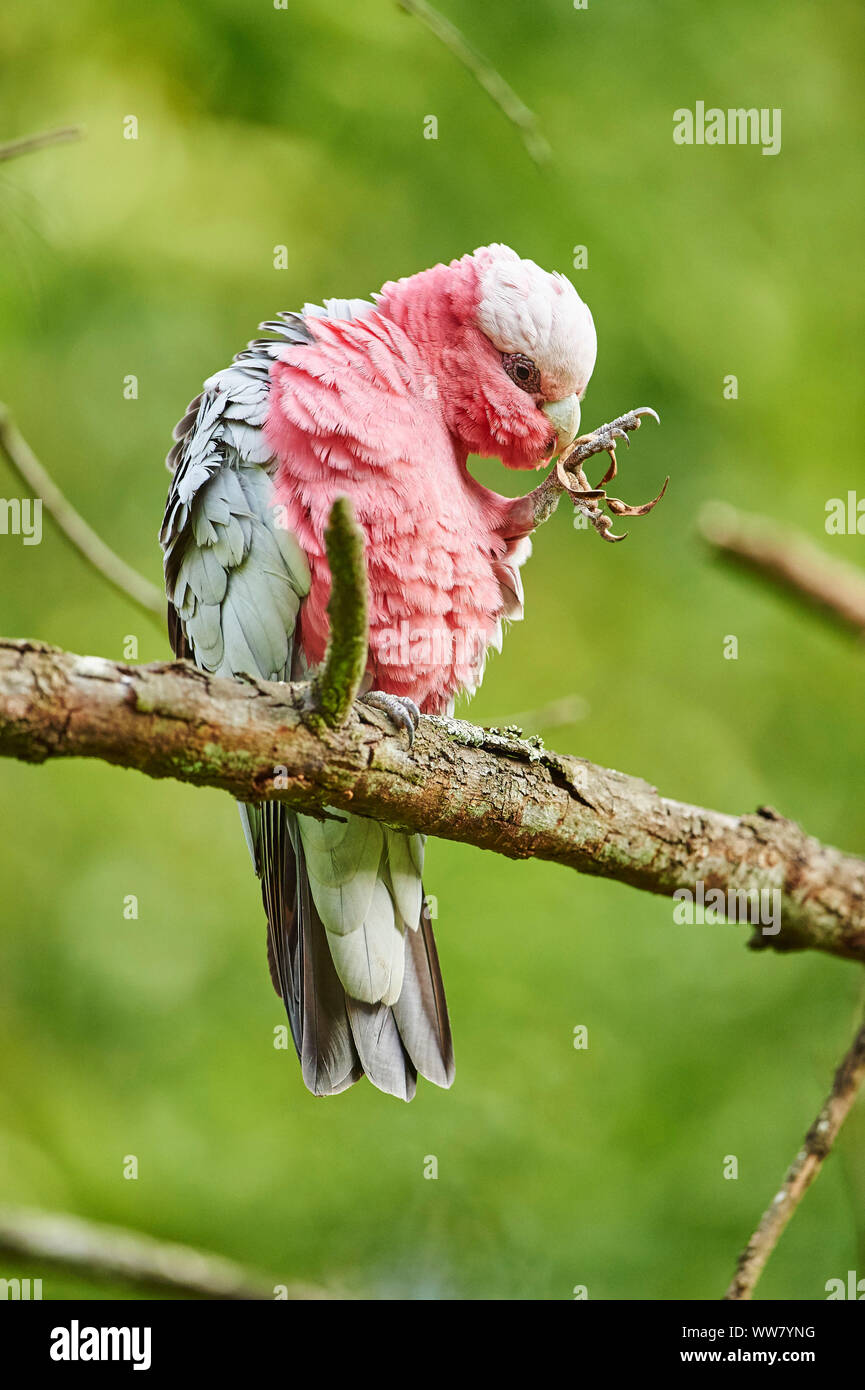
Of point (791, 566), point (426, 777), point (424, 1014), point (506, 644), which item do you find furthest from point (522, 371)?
point (506, 644)

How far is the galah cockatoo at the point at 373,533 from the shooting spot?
127 inches

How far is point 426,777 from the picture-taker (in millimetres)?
2738

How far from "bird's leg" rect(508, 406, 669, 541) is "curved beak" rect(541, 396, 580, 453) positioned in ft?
0.14

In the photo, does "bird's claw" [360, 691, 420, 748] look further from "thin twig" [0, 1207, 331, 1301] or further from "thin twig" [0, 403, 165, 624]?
"thin twig" [0, 1207, 331, 1301]

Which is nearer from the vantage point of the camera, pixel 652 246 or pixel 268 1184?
pixel 268 1184

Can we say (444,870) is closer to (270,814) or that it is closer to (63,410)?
(270,814)

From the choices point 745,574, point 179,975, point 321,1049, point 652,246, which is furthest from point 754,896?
point 652,246

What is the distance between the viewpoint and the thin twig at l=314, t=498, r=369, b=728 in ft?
6.57

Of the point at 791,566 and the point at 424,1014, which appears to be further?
the point at 424,1014

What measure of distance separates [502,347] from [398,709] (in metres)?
1.33

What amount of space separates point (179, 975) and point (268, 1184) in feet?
3.37

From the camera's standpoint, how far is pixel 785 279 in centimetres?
580
